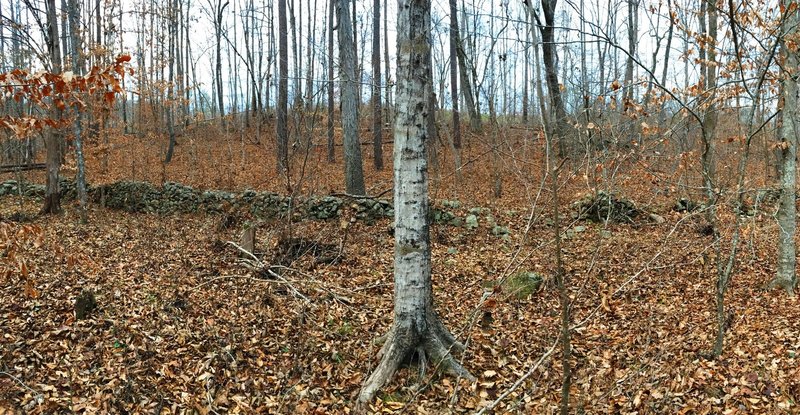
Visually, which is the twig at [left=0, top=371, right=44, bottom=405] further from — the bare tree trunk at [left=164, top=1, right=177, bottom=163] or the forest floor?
the bare tree trunk at [left=164, top=1, right=177, bottom=163]

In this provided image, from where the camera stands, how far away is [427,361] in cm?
402

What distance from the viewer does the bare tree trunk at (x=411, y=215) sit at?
3715mm

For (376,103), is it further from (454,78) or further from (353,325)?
(353,325)

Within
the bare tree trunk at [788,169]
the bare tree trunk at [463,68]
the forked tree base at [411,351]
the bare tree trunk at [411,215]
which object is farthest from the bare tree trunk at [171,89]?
the bare tree trunk at [788,169]

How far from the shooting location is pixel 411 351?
4023 millimetres

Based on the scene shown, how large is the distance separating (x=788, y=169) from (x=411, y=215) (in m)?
4.52

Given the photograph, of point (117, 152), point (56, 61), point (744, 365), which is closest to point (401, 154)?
point (744, 365)

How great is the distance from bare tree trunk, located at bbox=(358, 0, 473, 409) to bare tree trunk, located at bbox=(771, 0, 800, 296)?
386 centimetres

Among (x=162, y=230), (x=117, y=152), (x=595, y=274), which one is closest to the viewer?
(x=595, y=274)

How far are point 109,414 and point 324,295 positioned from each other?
8.35 feet

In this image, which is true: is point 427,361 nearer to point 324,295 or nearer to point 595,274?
point 324,295

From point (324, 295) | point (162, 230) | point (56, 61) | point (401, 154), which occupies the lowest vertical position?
point (324, 295)

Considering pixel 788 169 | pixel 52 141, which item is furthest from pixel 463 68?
pixel 52 141

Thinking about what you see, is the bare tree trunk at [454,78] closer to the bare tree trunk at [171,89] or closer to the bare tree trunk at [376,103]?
the bare tree trunk at [376,103]
